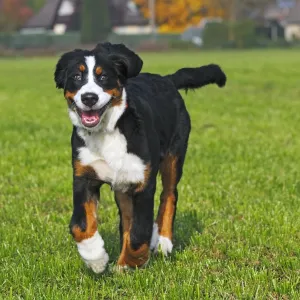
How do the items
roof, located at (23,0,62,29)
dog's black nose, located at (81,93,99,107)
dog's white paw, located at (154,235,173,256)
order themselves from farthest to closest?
roof, located at (23,0,62,29), dog's white paw, located at (154,235,173,256), dog's black nose, located at (81,93,99,107)

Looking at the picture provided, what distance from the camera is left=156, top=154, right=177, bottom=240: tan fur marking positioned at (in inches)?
197

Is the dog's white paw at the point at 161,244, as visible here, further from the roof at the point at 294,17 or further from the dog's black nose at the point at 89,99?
the roof at the point at 294,17

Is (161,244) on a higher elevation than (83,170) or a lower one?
lower

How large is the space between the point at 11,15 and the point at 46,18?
603 cm

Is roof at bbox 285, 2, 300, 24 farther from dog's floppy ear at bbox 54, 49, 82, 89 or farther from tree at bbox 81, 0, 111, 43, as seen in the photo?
dog's floppy ear at bbox 54, 49, 82, 89

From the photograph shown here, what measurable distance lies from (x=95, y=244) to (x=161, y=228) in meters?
0.90

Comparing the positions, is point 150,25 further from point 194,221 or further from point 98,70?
point 98,70

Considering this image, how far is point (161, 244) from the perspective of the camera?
485 cm

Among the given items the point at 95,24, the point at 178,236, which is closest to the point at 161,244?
the point at 178,236

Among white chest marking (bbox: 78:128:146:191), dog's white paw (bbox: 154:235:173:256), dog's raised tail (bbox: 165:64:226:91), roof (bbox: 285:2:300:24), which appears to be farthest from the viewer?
roof (bbox: 285:2:300:24)

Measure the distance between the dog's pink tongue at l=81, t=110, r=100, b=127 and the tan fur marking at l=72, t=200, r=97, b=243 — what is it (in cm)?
55

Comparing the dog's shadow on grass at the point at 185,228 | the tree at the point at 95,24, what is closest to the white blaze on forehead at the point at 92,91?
the dog's shadow on grass at the point at 185,228

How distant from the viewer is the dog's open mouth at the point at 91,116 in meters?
4.01

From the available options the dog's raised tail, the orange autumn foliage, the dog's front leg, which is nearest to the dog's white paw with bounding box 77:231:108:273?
the dog's front leg
